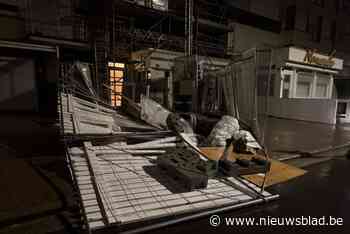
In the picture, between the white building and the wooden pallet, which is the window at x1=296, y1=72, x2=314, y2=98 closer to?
the white building

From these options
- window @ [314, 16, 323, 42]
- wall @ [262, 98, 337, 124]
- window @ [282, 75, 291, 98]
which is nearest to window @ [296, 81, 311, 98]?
window @ [282, 75, 291, 98]

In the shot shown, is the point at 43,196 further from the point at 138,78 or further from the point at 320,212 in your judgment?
the point at 138,78

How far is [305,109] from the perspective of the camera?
6781mm

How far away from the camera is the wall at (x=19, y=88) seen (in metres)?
6.88

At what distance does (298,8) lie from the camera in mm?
10727

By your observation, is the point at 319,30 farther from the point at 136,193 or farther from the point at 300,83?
the point at 136,193

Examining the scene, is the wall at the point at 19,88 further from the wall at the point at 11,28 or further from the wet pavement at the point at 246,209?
the wet pavement at the point at 246,209

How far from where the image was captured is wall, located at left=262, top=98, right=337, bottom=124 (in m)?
6.12

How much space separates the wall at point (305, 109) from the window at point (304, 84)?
1.15 metres

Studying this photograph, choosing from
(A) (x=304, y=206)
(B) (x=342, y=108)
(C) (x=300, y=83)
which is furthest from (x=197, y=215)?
(C) (x=300, y=83)

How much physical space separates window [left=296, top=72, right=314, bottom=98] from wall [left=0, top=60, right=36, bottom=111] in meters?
10.3

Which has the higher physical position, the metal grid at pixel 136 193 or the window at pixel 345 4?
the window at pixel 345 4

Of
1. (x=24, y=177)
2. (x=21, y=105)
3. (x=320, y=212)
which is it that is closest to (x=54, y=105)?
(x=21, y=105)

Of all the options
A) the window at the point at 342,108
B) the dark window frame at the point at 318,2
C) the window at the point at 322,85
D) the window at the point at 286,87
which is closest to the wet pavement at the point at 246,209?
the window at the point at 286,87
